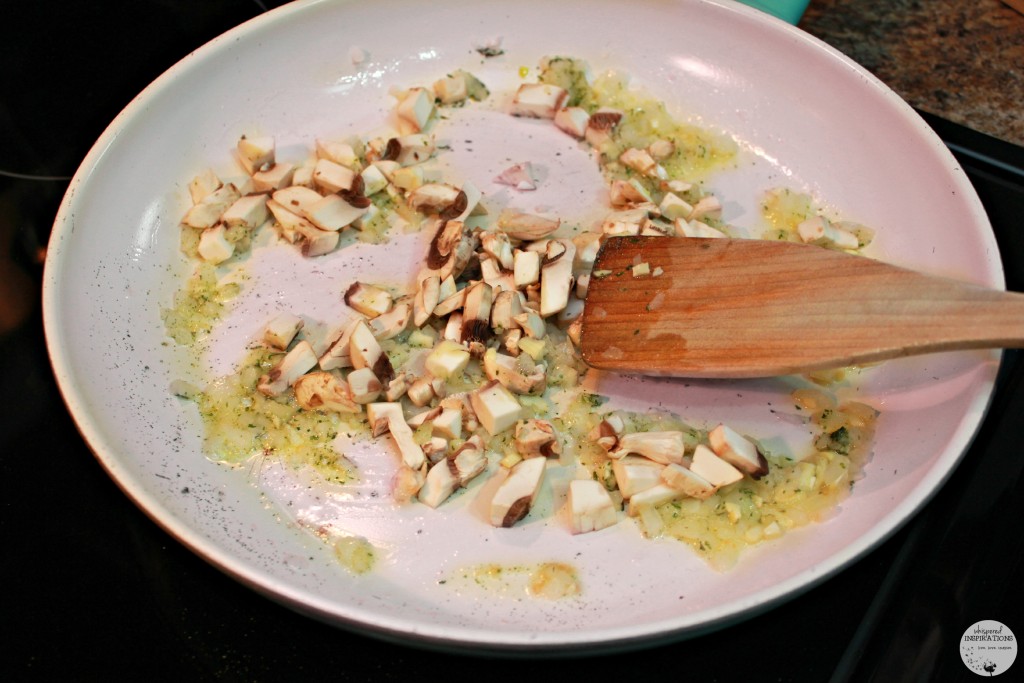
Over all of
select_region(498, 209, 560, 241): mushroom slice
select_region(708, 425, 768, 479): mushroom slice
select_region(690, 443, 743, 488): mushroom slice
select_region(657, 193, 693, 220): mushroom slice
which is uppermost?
select_region(657, 193, 693, 220): mushroom slice

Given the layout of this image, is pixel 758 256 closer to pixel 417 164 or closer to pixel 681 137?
pixel 681 137

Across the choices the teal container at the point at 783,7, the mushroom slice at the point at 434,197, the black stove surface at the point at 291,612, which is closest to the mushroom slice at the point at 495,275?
the mushroom slice at the point at 434,197

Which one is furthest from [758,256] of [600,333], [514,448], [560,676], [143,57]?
[143,57]

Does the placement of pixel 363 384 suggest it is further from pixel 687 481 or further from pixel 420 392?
pixel 687 481

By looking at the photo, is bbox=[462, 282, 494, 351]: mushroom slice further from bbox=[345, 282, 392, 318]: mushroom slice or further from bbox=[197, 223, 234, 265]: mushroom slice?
bbox=[197, 223, 234, 265]: mushroom slice

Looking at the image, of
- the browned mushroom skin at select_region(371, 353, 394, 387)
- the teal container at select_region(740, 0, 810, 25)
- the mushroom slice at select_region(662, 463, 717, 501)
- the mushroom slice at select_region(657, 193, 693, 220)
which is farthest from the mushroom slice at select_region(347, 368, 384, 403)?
the teal container at select_region(740, 0, 810, 25)

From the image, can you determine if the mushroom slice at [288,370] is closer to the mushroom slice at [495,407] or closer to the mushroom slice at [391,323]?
the mushroom slice at [391,323]

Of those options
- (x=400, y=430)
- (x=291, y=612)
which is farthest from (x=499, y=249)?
(x=291, y=612)
